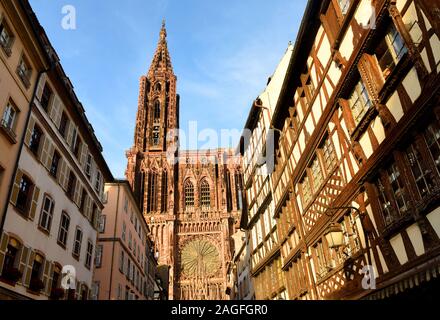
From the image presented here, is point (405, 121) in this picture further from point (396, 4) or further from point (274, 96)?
point (274, 96)

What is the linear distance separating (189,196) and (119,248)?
1618 inches

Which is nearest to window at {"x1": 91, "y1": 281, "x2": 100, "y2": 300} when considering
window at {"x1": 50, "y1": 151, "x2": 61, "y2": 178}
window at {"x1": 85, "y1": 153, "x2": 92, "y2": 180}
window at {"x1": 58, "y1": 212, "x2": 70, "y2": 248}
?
window at {"x1": 85, "y1": 153, "x2": 92, "y2": 180}

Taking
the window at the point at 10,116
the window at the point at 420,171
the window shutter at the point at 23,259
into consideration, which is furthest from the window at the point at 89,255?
the window at the point at 420,171

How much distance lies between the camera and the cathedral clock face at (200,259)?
5822 centimetres

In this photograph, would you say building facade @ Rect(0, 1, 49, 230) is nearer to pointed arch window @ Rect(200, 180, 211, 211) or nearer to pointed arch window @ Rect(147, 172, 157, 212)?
pointed arch window @ Rect(147, 172, 157, 212)

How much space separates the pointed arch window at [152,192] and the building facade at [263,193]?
41038 mm

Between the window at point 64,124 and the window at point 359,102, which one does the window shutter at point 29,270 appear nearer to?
the window at point 64,124

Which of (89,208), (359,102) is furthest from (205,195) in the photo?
(359,102)

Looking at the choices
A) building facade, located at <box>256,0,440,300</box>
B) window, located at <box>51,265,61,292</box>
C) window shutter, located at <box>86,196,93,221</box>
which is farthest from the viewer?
window shutter, located at <box>86,196,93,221</box>

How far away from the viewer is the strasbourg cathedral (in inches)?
2271

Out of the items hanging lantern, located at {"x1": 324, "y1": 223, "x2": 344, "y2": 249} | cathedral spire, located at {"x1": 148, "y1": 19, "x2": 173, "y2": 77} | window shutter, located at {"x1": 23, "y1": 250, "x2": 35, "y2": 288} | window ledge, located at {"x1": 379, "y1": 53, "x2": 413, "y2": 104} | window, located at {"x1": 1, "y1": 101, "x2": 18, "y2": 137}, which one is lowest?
hanging lantern, located at {"x1": 324, "y1": 223, "x2": 344, "y2": 249}

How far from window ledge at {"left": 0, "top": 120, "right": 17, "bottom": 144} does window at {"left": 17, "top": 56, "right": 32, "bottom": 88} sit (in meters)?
1.98

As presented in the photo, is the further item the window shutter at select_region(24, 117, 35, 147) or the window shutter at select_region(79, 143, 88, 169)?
the window shutter at select_region(79, 143, 88, 169)

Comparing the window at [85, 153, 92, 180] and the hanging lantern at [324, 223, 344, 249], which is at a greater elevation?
the window at [85, 153, 92, 180]
